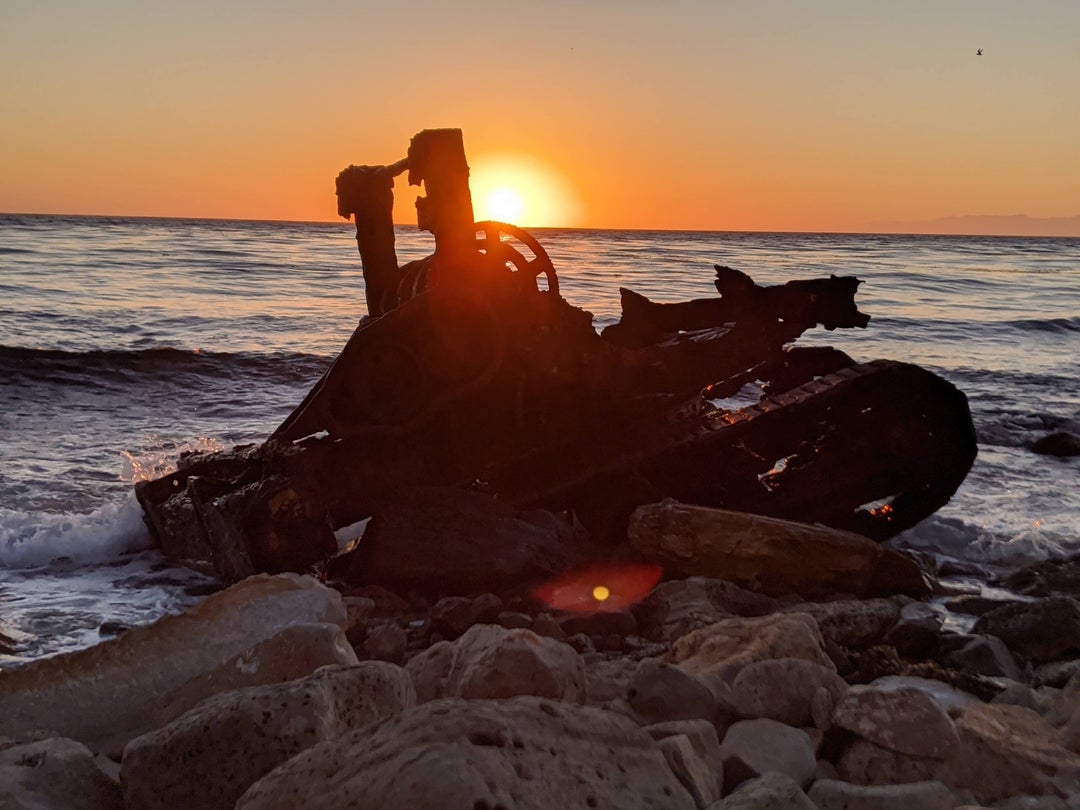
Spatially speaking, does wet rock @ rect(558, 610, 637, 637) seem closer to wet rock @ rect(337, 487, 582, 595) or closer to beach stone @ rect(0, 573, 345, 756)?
wet rock @ rect(337, 487, 582, 595)

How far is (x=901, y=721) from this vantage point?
260cm

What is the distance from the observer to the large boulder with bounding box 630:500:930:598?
4785mm

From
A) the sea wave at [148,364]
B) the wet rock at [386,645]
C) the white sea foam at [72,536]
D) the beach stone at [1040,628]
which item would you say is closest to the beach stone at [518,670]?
the wet rock at [386,645]

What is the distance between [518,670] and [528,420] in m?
2.81

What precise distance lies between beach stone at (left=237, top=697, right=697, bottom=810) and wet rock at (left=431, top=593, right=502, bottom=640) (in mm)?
2243

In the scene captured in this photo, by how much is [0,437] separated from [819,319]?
7.98m

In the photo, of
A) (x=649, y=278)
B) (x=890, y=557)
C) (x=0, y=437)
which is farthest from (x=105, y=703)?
(x=649, y=278)

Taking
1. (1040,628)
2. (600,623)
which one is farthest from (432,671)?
(1040,628)

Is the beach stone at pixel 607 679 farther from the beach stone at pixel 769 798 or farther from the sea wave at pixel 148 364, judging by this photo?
the sea wave at pixel 148 364

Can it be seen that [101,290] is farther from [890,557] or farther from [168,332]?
[890,557]

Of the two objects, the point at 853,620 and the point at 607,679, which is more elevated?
the point at 607,679

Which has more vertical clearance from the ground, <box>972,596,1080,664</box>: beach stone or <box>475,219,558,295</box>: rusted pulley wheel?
<box>475,219,558,295</box>: rusted pulley wheel

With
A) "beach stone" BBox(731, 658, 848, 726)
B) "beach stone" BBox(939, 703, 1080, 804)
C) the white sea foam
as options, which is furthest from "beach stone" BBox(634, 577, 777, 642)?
the white sea foam

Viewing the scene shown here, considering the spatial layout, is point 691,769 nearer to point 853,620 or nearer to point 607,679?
point 607,679
